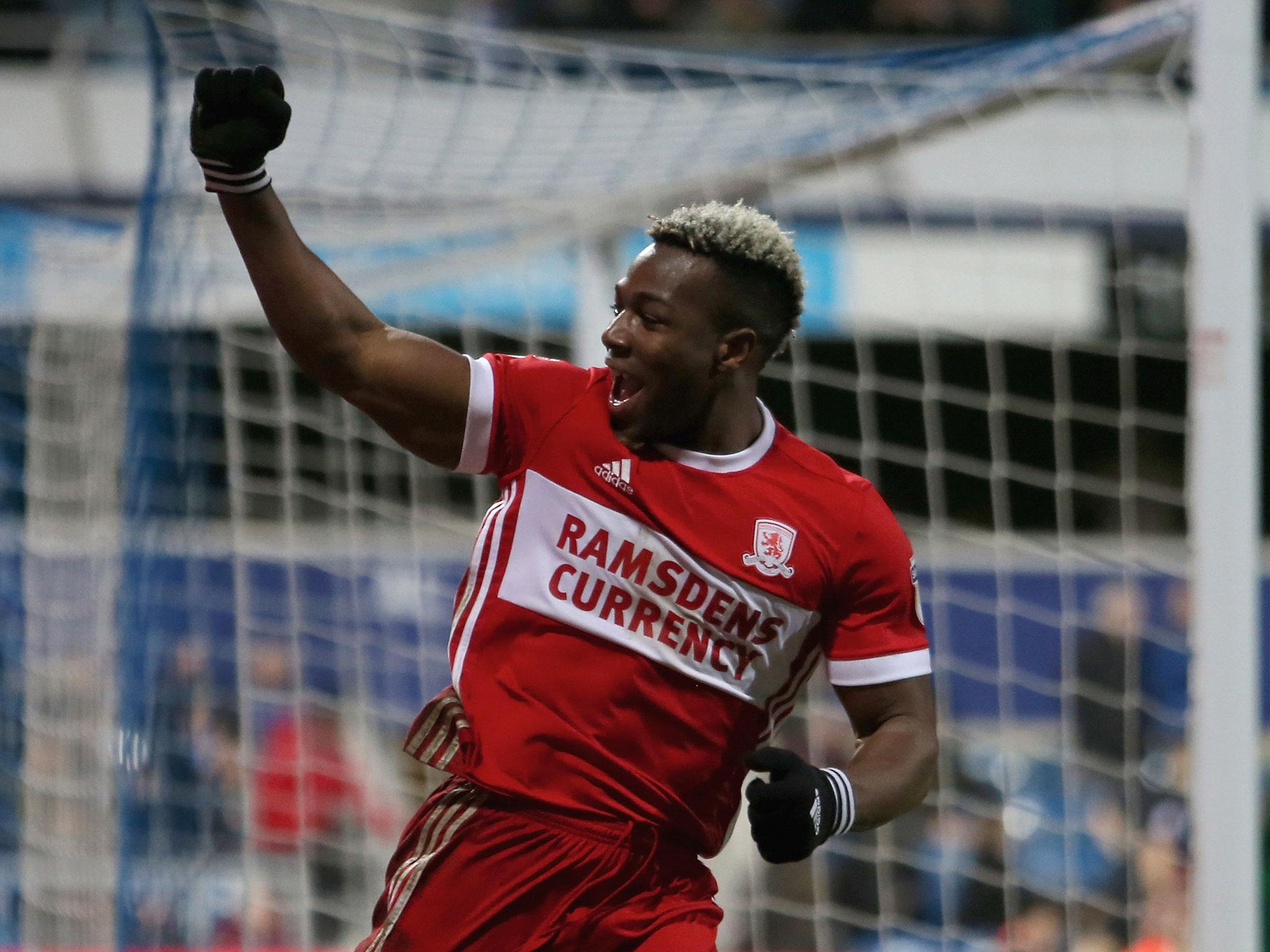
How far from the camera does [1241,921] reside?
3.51 metres

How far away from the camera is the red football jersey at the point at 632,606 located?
94.7 inches

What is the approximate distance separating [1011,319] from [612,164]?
6.35 meters

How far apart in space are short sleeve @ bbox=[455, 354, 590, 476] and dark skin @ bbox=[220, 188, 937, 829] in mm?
21

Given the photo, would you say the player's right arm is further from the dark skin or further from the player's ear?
the player's ear

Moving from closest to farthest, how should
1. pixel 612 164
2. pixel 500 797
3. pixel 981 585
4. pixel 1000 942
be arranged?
pixel 500 797 < pixel 612 164 < pixel 1000 942 < pixel 981 585

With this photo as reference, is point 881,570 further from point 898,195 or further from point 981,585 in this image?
point 898,195

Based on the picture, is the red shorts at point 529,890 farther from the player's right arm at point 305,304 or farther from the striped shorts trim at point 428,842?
the player's right arm at point 305,304

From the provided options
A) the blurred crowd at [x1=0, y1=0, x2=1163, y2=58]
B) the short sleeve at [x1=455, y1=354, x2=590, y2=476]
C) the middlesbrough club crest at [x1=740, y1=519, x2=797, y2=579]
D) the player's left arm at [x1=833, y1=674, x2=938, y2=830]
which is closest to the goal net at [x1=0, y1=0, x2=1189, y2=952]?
the short sleeve at [x1=455, y1=354, x2=590, y2=476]

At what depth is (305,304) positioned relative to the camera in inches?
88.9

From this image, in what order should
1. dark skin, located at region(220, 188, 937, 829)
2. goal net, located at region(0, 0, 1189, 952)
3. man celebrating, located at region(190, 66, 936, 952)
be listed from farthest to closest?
goal net, located at region(0, 0, 1189, 952), man celebrating, located at region(190, 66, 936, 952), dark skin, located at region(220, 188, 937, 829)

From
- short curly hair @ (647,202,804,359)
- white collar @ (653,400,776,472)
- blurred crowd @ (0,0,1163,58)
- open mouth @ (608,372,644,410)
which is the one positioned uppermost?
blurred crowd @ (0,0,1163,58)

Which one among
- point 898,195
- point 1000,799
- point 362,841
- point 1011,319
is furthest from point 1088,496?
point 362,841

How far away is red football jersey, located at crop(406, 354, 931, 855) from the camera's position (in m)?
2.40

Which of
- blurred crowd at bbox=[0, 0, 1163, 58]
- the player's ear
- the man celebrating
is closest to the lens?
the man celebrating
